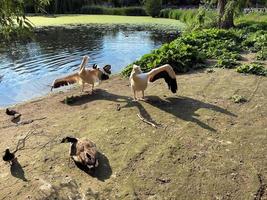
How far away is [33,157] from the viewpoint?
7.82 m

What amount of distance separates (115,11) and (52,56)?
149ft

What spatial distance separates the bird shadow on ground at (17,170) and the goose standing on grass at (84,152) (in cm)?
93

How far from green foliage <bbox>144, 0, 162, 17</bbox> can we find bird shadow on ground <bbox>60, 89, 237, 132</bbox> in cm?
5284

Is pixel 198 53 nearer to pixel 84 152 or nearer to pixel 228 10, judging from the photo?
pixel 84 152

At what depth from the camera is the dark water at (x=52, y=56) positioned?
16.3 metres

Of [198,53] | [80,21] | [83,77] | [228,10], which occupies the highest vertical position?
[228,10]

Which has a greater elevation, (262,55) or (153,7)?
(262,55)

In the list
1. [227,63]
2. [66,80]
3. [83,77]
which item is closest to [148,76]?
[83,77]

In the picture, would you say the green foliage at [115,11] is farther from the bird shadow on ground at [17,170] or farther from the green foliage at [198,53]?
the bird shadow on ground at [17,170]

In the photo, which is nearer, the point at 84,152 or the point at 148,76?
the point at 84,152

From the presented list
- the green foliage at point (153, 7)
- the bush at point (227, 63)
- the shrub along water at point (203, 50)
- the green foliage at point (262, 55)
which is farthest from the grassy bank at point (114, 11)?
the bush at point (227, 63)

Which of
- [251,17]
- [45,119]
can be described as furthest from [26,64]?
[251,17]

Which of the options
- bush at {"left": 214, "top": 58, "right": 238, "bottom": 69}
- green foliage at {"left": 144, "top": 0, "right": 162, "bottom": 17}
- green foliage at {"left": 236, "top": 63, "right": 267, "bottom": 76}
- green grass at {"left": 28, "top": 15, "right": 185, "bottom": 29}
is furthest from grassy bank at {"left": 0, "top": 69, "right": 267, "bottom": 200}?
green foliage at {"left": 144, "top": 0, "right": 162, "bottom": 17}

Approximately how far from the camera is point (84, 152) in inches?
291
